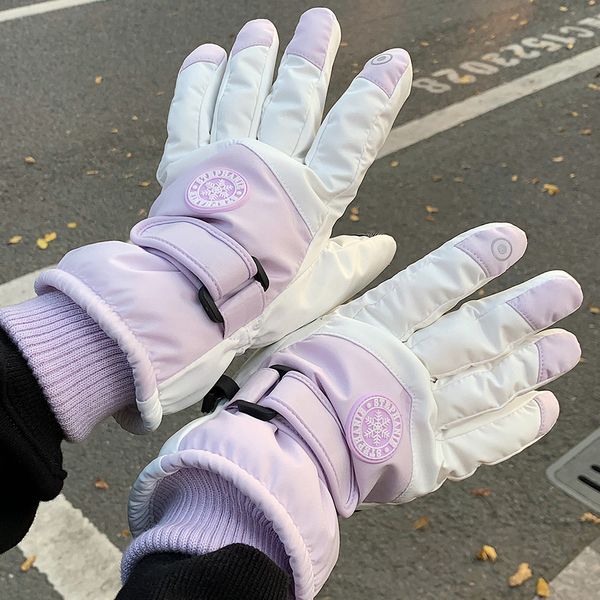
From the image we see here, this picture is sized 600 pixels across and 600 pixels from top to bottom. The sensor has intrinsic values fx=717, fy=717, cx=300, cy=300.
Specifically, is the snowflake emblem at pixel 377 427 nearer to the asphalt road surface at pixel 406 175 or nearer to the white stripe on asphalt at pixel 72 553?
the asphalt road surface at pixel 406 175

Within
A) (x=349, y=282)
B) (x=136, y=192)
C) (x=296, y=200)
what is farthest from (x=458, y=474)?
(x=136, y=192)

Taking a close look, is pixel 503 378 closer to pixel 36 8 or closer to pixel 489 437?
pixel 489 437

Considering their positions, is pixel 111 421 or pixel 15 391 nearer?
pixel 15 391

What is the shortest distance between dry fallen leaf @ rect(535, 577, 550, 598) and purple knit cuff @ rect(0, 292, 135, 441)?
4.33 ft

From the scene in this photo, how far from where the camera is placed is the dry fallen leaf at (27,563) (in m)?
1.96

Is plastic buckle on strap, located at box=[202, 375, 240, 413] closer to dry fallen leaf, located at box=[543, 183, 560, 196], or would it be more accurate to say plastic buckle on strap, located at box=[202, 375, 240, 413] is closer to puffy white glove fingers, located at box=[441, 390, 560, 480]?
puffy white glove fingers, located at box=[441, 390, 560, 480]

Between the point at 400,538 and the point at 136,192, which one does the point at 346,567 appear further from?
the point at 136,192

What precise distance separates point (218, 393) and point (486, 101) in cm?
320

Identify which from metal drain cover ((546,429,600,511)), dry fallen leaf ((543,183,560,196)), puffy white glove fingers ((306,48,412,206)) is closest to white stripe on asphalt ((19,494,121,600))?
puffy white glove fingers ((306,48,412,206))

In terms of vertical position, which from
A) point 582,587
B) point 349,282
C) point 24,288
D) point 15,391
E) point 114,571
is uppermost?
point 15,391

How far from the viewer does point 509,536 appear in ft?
6.77

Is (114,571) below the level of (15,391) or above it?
below

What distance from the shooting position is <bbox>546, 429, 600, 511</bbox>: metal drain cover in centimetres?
214

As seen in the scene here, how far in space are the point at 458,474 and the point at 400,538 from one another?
28.8 inches
